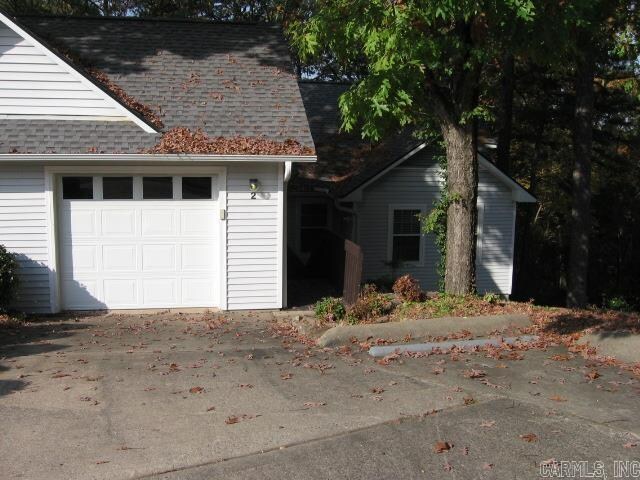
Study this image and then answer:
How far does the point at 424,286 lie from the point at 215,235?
23.7 ft

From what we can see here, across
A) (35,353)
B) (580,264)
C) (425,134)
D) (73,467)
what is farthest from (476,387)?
(580,264)

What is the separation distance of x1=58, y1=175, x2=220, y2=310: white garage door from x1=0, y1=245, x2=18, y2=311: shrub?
37.6 inches

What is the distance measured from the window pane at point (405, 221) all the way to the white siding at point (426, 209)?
0.27 metres

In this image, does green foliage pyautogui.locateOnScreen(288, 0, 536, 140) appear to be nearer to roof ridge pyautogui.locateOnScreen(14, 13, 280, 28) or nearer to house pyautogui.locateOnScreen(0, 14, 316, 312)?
house pyautogui.locateOnScreen(0, 14, 316, 312)

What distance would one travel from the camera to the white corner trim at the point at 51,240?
37.6ft

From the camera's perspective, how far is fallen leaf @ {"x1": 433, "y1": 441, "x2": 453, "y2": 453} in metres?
5.47

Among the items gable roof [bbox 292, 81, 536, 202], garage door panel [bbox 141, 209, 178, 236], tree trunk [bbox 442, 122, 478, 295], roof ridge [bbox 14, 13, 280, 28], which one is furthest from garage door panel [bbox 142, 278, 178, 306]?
roof ridge [bbox 14, 13, 280, 28]

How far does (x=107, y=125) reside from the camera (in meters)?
11.7

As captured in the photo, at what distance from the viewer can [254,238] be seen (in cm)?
1212

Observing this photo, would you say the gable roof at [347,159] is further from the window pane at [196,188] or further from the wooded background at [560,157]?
the window pane at [196,188]

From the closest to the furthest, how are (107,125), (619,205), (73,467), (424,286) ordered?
(73,467), (107,125), (424,286), (619,205)

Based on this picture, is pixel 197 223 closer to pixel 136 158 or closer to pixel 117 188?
pixel 117 188

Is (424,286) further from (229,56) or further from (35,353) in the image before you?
(35,353)

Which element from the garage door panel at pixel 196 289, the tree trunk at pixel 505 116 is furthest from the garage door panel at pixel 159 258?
the tree trunk at pixel 505 116
